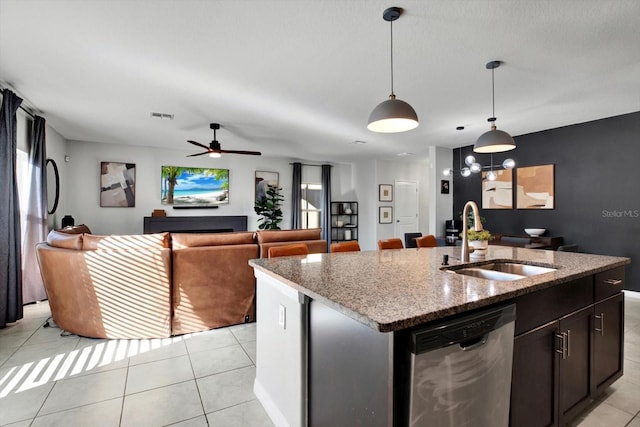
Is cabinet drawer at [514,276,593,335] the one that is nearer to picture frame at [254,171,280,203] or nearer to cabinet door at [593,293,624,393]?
cabinet door at [593,293,624,393]

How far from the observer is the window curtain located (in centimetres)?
398

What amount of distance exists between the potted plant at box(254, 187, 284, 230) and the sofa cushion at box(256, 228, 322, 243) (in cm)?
344

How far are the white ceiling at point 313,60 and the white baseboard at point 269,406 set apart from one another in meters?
2.54

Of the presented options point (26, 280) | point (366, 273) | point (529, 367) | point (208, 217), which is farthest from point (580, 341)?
point (208, 217)

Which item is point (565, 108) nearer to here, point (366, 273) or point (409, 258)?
point (409, 258)

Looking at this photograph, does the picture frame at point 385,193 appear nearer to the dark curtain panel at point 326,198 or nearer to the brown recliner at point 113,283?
the dark curtain panel at point 326,198

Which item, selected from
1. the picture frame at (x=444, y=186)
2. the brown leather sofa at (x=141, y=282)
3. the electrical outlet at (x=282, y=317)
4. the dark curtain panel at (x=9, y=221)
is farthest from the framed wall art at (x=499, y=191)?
the dark curtain panel at (x=9, y=221)

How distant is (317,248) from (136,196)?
4.74 meters

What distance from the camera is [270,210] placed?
7.27 metres

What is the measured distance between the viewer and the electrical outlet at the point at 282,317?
1.66 metres

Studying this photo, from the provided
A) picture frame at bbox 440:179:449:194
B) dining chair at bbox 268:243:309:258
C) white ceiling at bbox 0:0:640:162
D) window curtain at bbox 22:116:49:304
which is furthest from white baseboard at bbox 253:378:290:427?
picture frame at bbox 440:179:449:194

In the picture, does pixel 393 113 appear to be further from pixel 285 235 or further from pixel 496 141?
pixel 285 235

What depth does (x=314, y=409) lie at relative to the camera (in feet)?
4.91

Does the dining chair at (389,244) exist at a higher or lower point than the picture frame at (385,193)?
lower
